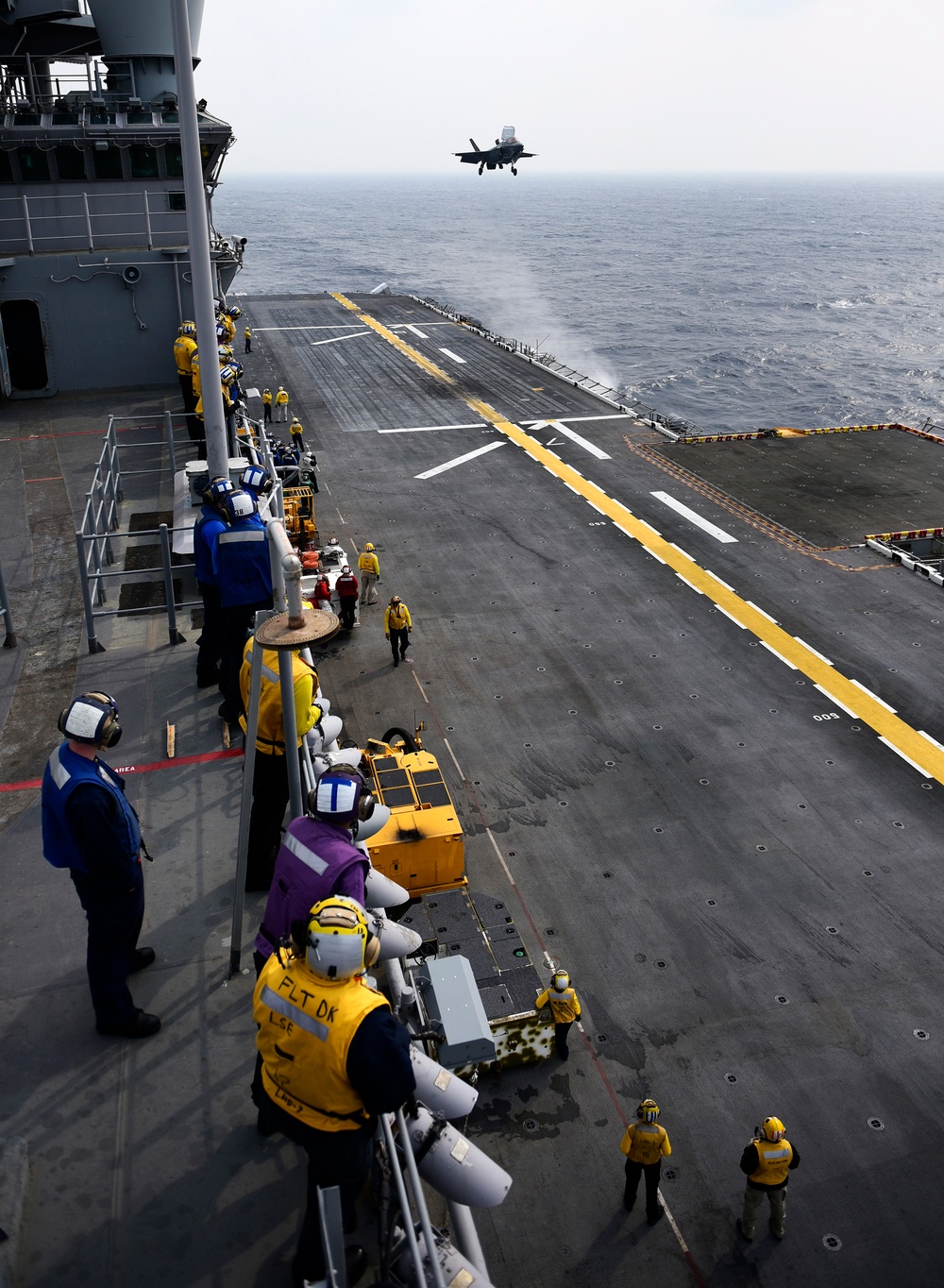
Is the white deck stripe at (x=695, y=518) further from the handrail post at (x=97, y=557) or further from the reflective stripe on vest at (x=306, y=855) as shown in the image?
the reflective stripe on vest at (x=306, y=855)

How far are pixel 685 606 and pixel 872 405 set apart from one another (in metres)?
40.3

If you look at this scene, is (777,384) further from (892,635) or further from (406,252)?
(406,252)

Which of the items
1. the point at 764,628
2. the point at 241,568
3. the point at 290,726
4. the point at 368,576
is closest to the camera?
the point at 290,726

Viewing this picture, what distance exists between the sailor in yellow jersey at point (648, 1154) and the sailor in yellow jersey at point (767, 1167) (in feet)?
2.02

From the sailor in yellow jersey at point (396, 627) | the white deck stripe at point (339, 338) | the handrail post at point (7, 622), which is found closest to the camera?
the handrail post at point (7, 622)

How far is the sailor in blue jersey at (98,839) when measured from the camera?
221 inches

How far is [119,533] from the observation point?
13805 millimetres

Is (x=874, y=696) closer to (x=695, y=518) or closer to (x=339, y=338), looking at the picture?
(x=695, y=518)

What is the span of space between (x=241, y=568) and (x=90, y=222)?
1755 centimetres

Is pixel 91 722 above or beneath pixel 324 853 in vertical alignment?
above

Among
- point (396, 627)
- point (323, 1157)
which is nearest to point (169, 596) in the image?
point (396, 627)

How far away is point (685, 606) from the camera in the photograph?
18.7 m

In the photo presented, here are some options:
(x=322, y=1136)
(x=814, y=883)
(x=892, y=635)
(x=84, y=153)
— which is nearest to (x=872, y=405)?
(x=892, y=635)

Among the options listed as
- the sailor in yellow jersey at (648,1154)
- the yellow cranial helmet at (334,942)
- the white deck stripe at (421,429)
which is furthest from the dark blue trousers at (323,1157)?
the white deck stripe at (421,429)
